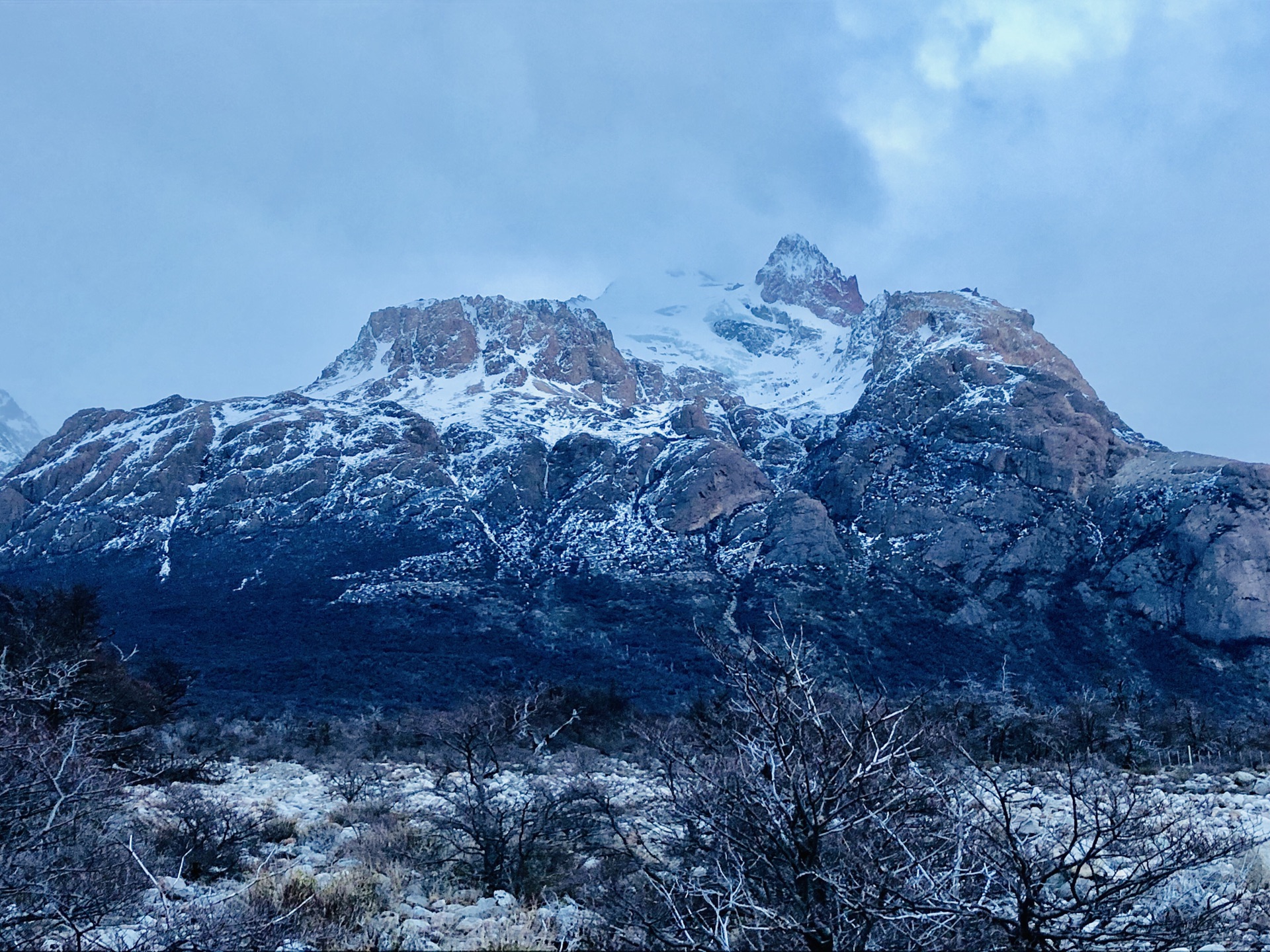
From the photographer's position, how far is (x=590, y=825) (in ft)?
31.8

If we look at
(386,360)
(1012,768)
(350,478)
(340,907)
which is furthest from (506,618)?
(386,360)

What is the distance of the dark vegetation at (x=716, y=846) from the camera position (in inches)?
148

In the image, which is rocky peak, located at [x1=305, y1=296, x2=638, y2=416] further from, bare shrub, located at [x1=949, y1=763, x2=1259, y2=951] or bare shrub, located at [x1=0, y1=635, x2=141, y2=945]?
bare shrub, located at [x1=949, y1=763, x2=1259, y2=951]

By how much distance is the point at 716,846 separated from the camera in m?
4.91

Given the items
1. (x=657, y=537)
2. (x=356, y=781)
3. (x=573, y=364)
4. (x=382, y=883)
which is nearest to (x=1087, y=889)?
(x=382, y=883)

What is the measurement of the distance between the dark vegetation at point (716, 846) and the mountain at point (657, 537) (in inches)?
1323

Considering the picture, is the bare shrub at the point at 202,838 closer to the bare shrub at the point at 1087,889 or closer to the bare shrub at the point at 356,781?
the bare shrub at the point at 356,781

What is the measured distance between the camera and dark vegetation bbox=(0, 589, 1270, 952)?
3760 millimetres

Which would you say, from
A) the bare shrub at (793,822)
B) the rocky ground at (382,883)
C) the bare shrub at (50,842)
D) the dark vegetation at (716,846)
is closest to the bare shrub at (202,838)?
the dark vegetation at (716,846)

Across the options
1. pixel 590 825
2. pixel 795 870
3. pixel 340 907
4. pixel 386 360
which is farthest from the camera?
pixel 386 360

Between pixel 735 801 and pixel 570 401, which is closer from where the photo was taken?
pixel 735 801

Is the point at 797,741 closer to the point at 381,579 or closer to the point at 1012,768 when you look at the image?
the point at 1012,768

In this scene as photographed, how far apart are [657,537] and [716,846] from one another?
75.8m

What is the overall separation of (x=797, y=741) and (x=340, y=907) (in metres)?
4.48
